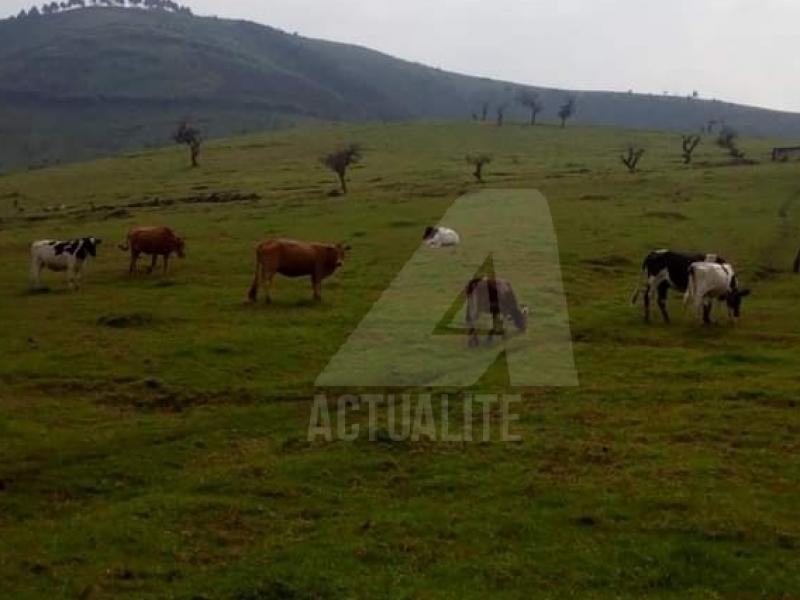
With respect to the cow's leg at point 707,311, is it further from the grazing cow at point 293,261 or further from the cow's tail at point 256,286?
the cow's tail at point 256,286

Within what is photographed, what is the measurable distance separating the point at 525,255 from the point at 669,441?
20.1 metres

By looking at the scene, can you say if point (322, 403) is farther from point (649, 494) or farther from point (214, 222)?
point (214, 222)

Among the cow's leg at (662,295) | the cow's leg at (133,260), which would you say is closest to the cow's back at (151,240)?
the cow's leg at (133,260)

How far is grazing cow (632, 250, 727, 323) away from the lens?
23.7m

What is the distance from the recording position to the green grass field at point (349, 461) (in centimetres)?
1046

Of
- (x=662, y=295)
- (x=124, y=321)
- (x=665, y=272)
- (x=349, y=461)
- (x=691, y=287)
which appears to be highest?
(x=665, y=272)

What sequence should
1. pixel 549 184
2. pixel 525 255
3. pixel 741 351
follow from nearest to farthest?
pixel 741 351
pixel 525 255
pixel 549 184

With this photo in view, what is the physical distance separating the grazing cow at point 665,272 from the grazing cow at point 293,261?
27.5 ft

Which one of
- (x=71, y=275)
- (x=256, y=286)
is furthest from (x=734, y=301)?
(x=71, y=275)

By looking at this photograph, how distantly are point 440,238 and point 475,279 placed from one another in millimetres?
15386

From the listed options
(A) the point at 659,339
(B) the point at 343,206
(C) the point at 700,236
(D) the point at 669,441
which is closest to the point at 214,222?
(B) the point at 343,206

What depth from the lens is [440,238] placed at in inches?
1460

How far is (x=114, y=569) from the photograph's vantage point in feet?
34.5

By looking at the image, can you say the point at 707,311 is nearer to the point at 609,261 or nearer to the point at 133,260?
the point at 609,261
